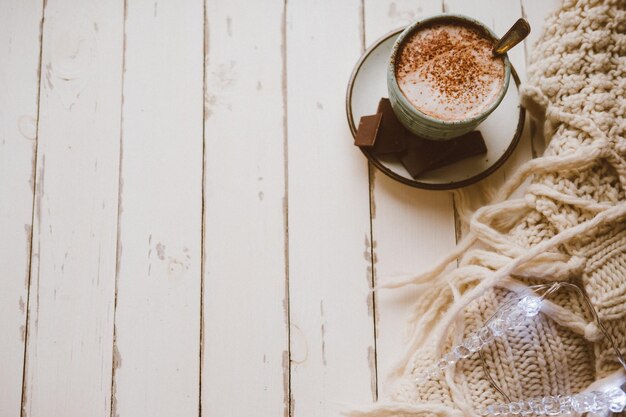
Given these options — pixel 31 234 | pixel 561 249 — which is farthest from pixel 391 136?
pixel 31 234

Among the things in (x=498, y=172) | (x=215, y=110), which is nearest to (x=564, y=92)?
(x=498, y=172)

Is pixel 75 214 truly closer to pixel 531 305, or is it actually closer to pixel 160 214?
pixel 160 214

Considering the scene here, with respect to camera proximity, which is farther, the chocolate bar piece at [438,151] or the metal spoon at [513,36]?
the chocolate bar piece at [438,151]

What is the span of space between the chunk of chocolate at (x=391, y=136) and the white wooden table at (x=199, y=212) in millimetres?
70

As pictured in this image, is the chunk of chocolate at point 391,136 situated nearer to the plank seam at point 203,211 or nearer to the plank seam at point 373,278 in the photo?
the plank seam at point 373,278

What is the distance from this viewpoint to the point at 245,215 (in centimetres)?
84

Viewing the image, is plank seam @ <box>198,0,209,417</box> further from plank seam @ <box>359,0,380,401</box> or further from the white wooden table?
plank seam @ <box>359,0,380,401</box>

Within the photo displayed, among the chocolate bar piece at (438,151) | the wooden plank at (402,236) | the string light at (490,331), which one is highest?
the chocolate bar piece at (438,151)

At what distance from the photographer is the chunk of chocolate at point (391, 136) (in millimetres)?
782

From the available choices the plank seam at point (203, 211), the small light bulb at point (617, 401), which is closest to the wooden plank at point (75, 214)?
the plank seam at point (203, 211)

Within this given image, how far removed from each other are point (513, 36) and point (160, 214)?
539mm

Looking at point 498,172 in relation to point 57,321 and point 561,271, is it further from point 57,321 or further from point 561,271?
point 57,321

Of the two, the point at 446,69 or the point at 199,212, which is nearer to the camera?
the point at 446,69

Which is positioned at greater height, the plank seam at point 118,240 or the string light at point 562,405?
the plank seam at point 118,240
